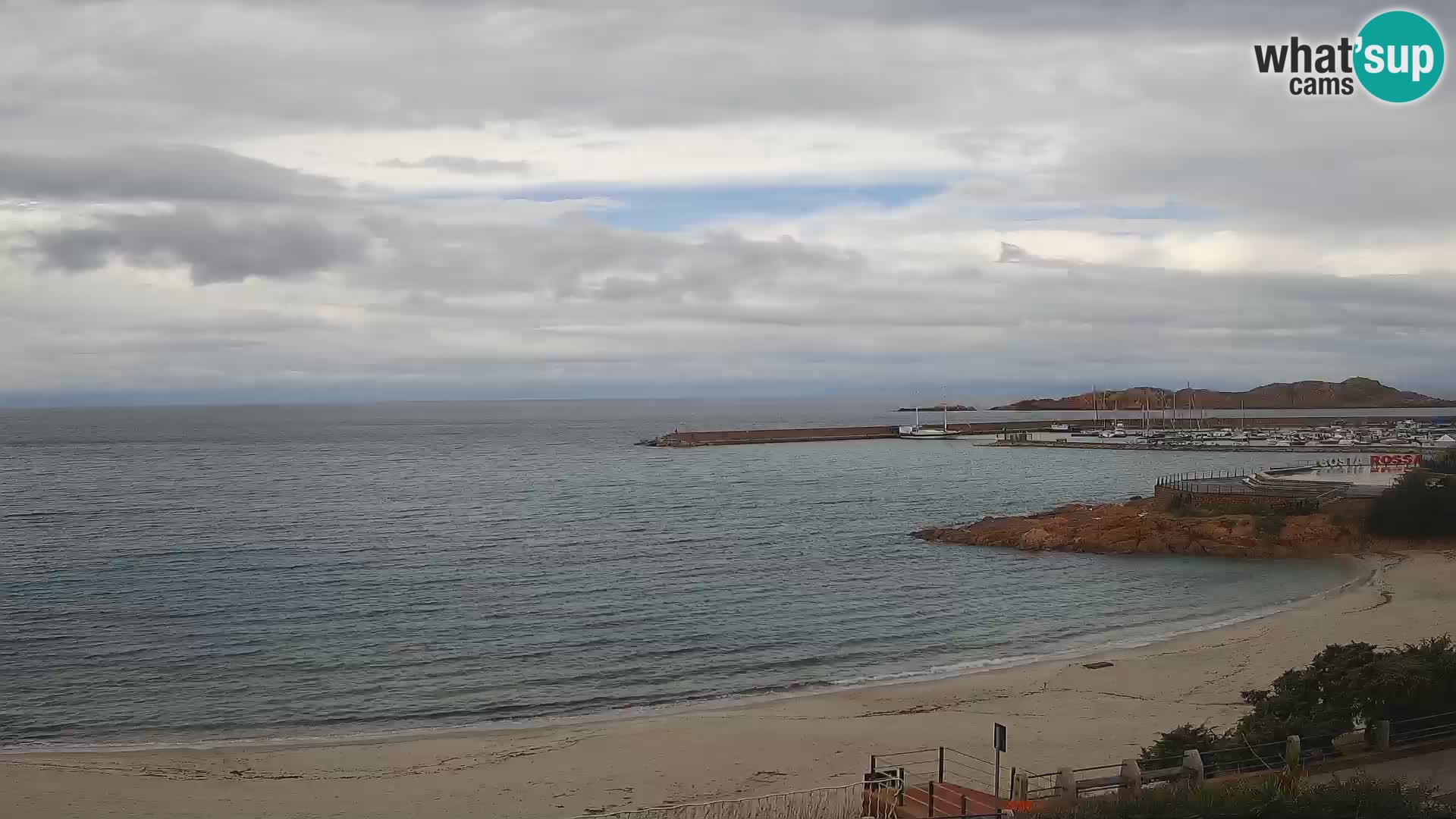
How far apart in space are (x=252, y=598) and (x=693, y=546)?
815 inches

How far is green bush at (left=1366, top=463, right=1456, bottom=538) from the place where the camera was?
1875 inches

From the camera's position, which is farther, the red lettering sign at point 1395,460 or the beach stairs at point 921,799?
the red lettering sign at point 1395,460

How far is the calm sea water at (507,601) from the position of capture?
2636cm

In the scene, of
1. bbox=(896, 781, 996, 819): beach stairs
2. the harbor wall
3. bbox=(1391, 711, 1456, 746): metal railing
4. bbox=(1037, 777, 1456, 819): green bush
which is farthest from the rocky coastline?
bbox=(1037, 777, 1456, 819): green bush

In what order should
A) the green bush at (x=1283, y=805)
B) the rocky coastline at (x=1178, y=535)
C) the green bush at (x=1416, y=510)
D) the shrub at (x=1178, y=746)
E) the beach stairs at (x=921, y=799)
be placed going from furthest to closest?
1. the rocky coastline at (x=1178, y=535)
2. the green bush at (x=1416, y=510)
3. the shrub at (x=1178, y=746)
4. the beach stairs at (x=921, y=799)
5. the green bush at (x=1283, y=805)

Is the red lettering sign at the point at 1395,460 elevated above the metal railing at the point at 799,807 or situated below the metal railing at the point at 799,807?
above

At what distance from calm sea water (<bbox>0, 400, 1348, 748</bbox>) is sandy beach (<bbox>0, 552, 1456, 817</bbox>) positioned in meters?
1.96

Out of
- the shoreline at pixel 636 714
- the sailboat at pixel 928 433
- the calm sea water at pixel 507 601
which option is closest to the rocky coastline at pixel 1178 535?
the calm sea water at pixel 507 601

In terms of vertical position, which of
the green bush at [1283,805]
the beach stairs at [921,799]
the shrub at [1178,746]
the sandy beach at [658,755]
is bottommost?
the sandy beach at [658,755]

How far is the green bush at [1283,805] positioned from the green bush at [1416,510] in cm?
4163

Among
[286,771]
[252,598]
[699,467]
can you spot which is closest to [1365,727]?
[286,771]

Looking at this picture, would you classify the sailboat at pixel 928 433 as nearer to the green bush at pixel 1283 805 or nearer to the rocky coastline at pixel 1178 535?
the rocky coastline at pixel 1178 535

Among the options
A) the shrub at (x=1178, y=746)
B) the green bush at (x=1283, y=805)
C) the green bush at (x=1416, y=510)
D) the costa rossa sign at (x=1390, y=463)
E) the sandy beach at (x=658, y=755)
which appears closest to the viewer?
the green bush at (x=1283, y=805)

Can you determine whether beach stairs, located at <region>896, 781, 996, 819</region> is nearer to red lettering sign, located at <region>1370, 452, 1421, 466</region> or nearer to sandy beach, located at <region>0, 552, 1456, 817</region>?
sandy beach, located at <region>0, 552, 1456, 817</region>
